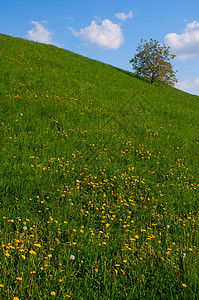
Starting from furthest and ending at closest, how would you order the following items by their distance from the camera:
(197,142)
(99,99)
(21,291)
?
(99,99), (197,142), (21,291)

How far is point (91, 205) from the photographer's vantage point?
372cm

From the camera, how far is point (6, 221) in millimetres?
3006

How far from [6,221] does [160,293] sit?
2.22 metres

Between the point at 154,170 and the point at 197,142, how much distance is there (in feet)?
11.6

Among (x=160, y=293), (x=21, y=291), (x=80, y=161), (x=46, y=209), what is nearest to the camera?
(x=21, y=291)

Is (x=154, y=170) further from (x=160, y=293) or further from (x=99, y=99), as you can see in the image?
(x=99, y=99)

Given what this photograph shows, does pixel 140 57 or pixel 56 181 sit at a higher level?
pixel 140 57

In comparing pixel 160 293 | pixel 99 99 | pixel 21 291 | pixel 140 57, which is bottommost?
pixel 21 291

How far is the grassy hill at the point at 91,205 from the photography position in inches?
95.2

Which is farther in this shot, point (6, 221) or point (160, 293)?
point (6, 221)

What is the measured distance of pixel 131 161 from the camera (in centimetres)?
571

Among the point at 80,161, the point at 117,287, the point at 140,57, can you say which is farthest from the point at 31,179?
the point at 140,57

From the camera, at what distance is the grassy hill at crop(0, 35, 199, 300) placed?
2.42m

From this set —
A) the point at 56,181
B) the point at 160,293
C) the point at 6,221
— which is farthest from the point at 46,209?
the point at 160,293
